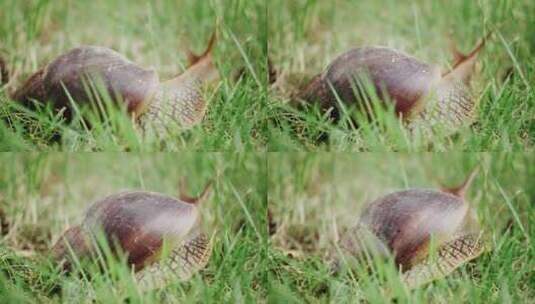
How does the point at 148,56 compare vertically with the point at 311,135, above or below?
above

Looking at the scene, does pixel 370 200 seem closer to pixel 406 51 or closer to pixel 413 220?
pixel 413 220

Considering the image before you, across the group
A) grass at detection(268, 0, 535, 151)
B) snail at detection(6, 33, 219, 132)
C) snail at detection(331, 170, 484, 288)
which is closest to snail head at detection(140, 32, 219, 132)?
snail at detection(6, 33, 219, 132)

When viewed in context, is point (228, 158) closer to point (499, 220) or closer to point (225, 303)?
point (225, 303)

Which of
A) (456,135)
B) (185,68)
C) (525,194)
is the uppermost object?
(185,68)

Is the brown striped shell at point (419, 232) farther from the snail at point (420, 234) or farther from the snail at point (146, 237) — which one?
the snail at point (146, 237)

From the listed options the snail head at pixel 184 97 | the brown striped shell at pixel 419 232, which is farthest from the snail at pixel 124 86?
the brown striped shell at pixel 419 232

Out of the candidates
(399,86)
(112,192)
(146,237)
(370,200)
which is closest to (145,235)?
(146,237)

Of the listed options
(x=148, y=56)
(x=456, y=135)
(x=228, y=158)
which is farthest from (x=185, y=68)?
(x=456, y=135)
